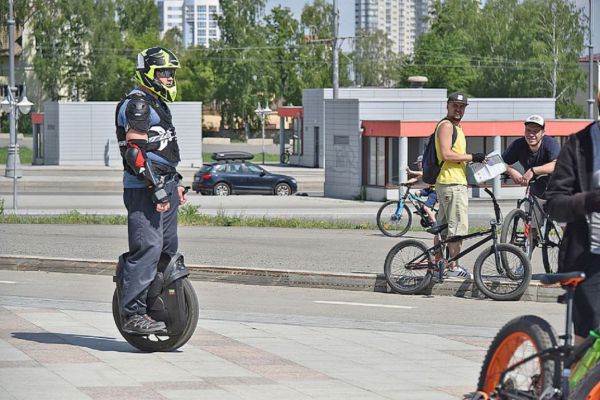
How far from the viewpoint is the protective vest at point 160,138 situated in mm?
8922

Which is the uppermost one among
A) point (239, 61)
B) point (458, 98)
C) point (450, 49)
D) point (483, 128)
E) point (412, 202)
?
point (450, 49)

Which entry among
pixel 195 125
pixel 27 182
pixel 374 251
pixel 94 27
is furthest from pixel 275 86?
pixel 374 251

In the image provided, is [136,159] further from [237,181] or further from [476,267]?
[237,181]

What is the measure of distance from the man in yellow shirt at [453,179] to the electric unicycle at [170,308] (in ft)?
14.7

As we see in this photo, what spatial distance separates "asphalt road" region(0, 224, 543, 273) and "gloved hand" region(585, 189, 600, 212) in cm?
860

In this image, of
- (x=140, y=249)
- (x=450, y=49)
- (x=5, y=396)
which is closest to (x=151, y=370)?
(x=140, y=249)

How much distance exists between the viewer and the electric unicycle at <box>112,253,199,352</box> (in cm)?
878

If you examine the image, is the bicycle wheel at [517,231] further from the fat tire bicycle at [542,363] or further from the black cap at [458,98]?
the fat tire bicycle at [542,363]

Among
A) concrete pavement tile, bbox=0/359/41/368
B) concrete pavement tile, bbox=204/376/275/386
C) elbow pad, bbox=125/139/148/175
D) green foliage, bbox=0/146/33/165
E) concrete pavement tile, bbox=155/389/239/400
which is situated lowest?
green foliage, bbox=0/146/33/165

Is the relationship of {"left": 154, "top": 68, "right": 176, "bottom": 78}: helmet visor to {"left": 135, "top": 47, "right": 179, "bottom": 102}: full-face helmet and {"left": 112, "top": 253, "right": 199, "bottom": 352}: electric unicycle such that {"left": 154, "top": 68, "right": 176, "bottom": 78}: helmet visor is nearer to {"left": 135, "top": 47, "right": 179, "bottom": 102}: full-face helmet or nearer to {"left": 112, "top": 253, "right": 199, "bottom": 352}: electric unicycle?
{"left": 135, "top": 47, "right": 179, "bottom": 102}: full-face helmet

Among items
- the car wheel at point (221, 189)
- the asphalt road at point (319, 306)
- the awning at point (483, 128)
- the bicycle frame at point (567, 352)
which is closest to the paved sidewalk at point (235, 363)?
the asphalt road at point (319, 306)

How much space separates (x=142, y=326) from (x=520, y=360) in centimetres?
351

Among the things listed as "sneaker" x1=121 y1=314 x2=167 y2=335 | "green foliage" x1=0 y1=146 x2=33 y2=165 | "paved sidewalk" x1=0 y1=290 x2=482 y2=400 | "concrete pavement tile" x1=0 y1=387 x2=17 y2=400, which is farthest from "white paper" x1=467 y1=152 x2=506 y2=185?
"green foliage" x1=0 y1=146 x2=33 y2=165

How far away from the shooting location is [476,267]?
12.5 metres
